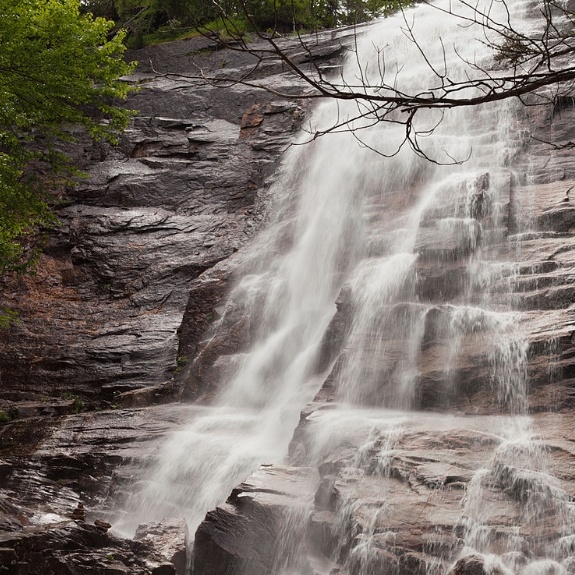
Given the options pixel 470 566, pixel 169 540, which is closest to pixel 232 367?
pixel 169 540

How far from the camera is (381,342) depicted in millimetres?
9211

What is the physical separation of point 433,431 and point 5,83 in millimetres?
8105

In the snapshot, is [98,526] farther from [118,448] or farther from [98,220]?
[98,220]

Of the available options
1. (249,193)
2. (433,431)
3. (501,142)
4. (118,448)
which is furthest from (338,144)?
(433,431)

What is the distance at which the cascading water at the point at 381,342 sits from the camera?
6172 millimetres

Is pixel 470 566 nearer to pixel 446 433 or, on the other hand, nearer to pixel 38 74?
pixel 446 433

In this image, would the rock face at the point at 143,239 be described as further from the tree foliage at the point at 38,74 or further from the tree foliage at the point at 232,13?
the tree foliage at the point at 232,13

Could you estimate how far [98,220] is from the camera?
650 inches

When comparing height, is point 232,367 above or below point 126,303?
below

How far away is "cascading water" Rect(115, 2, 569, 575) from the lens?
6172mm

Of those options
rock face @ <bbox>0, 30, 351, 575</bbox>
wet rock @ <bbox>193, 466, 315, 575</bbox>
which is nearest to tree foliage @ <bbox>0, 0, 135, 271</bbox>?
rock face @ <bbox>0, 30, 351, 575</bbox>

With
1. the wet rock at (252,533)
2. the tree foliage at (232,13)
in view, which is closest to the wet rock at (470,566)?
the wet rock at (252,533)

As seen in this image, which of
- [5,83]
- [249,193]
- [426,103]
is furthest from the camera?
[249,193]

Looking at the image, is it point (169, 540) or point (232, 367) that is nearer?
point (169, 540)
